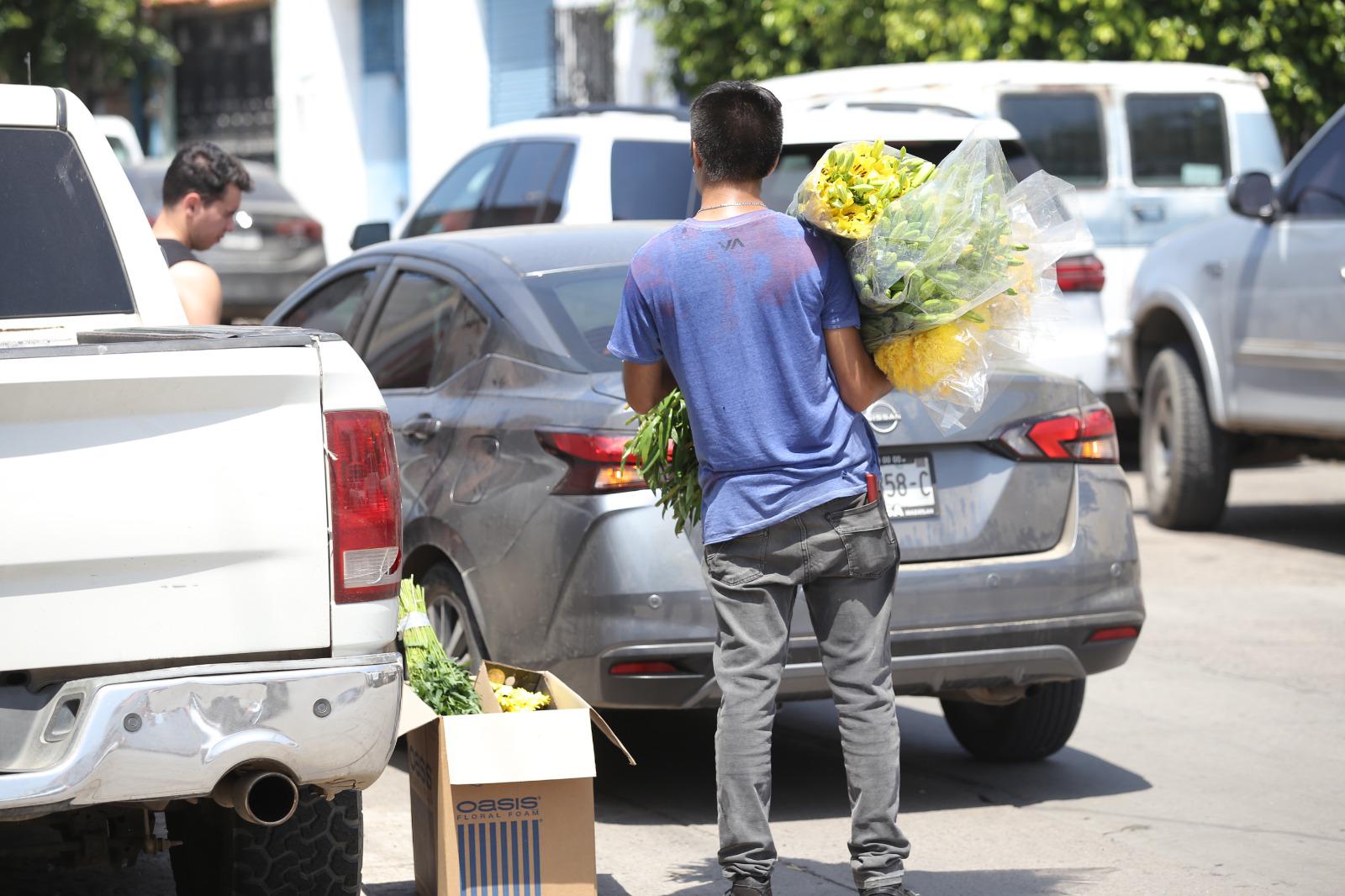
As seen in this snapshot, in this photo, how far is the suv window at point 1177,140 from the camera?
11.7 metres

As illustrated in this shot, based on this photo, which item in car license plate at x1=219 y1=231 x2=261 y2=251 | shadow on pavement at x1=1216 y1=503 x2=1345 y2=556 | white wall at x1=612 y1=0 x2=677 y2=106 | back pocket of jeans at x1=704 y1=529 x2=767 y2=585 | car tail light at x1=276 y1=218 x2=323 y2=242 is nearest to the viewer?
back pocket of jeans at x1=704 y1=529 x2=767 y2=585

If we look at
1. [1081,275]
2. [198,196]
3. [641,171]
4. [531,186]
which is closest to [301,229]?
[531,186]

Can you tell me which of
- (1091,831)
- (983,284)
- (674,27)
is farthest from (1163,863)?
(674,27)

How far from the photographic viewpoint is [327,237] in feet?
76.8

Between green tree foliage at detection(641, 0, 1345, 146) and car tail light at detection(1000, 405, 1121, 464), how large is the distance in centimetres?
918

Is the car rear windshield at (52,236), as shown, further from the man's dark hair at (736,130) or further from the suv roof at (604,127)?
the suv roof at (604,127)

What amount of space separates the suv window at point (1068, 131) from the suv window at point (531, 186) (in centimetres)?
324

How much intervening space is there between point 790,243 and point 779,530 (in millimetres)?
598

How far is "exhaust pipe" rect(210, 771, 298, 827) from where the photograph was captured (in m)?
3.40

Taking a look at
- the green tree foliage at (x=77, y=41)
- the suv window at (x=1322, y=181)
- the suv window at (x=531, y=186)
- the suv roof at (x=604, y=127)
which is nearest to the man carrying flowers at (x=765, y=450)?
the suv roof at (x=604, y=127)

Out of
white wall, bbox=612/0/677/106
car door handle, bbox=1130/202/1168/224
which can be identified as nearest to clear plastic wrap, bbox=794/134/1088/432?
car door handle, bbox=1130/202/1168/224

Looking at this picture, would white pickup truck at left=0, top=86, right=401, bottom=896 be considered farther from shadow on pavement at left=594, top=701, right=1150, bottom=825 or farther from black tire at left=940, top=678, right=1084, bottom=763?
black tire at left=940, top=678, right=1084, bottom=763

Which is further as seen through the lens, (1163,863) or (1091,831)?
(1091,831)

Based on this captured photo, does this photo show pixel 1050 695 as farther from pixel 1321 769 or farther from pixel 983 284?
pixel 983 284
